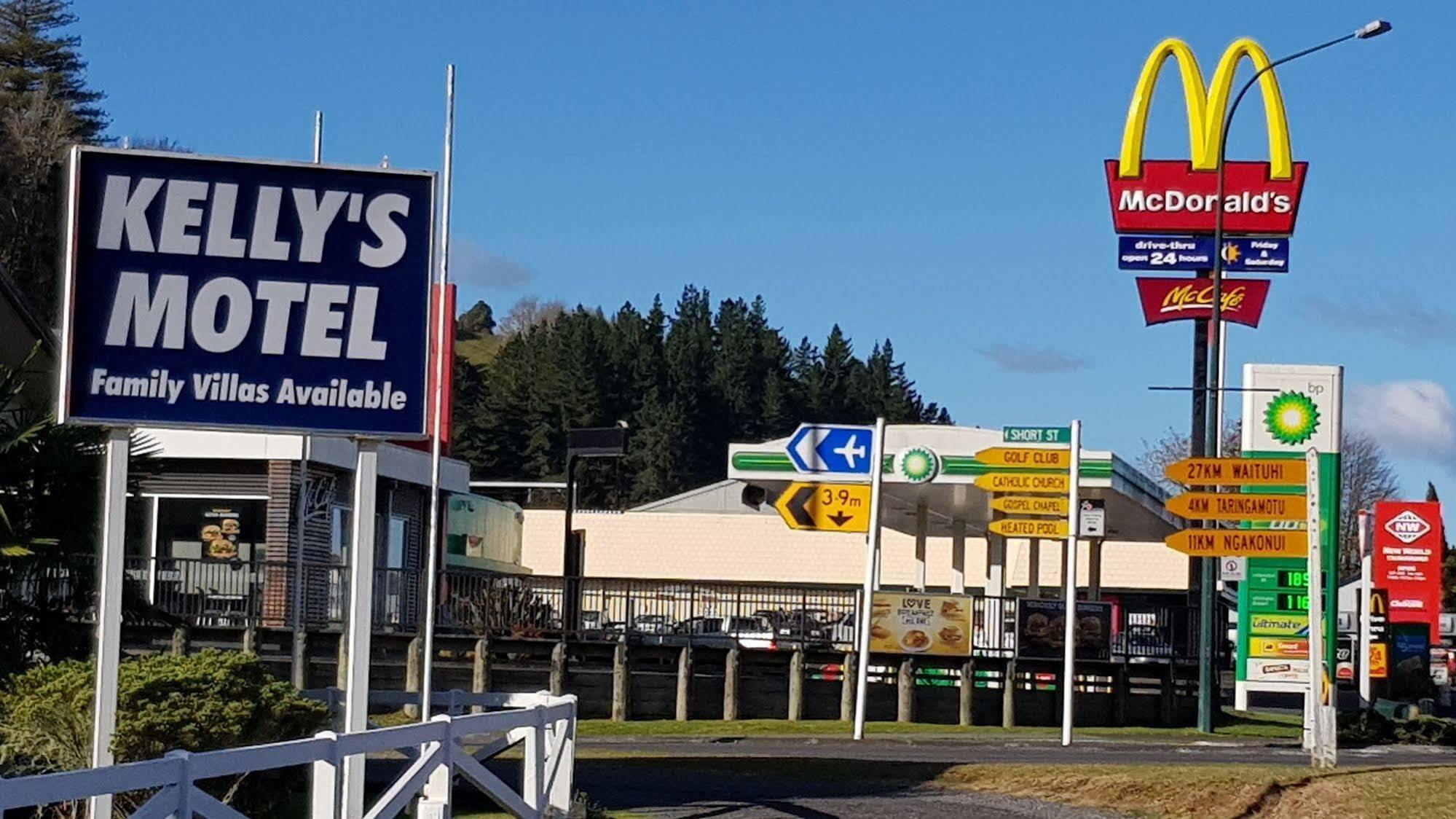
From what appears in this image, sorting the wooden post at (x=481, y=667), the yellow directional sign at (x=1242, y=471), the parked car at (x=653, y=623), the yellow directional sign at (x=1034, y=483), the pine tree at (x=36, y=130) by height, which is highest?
the pine tree at (x=36, y=130)

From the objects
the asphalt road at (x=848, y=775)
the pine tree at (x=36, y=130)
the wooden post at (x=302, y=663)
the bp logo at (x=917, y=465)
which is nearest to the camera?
the asphalt road at (x=848, y=775)

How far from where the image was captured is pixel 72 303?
12.8m

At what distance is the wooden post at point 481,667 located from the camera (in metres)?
29.4

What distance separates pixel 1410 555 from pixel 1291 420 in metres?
25.8

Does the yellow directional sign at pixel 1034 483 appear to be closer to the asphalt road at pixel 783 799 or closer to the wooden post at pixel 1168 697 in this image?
the asphalt road at pixel 783 799

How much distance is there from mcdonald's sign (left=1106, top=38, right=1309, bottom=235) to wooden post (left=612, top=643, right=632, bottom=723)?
17.3 metres

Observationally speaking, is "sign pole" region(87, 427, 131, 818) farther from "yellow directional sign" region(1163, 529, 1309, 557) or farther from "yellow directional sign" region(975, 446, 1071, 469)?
"yellow directional sign" region(1163, 529, 1309, 557)

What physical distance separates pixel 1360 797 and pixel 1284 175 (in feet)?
89.3

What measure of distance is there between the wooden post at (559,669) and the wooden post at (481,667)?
37.3 inches

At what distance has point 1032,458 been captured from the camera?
24922 millimetres

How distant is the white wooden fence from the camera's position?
8.30 meters

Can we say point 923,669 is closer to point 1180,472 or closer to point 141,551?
point 1180,472

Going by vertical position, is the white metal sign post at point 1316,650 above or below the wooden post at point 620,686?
above

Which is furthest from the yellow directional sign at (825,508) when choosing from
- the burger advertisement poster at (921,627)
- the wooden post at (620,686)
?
the wooden post at (620,686)
